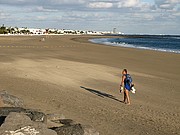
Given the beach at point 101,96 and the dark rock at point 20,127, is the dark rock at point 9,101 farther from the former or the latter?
the dark rock at point 20,127

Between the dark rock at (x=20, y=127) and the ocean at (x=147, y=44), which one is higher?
the dark rock at (x=20, y=127)

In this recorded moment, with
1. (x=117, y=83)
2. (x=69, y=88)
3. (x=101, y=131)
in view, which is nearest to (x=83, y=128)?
(x=101, y=131)

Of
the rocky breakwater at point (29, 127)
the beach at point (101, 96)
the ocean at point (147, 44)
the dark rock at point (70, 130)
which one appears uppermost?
the rocky breakwater at point (29, 127)

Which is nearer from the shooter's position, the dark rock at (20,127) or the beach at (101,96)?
the dark rock at (20,127)

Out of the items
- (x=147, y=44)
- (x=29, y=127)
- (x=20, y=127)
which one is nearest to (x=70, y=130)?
(x=29, y=127)

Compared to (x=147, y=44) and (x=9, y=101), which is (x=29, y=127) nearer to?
(x=9, y=101)

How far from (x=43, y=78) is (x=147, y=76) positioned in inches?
239

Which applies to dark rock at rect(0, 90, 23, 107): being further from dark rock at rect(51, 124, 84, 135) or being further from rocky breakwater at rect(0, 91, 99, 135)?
dark rock at rect(51, 124, 84, 135)

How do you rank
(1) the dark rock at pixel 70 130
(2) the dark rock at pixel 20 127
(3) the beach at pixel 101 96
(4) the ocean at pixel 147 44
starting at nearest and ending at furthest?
(2) the dark rock at pixel 20 127 < (1) the dark rock at pixel 70 130 < (3) the beach at pixel 101 96 < (4) the ocean at pixel 147 44

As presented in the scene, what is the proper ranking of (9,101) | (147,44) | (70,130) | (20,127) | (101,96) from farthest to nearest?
(147,44) → (101,96) → (9,101) → (70,130) → (20,127)

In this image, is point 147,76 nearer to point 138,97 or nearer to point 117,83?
point 117,83

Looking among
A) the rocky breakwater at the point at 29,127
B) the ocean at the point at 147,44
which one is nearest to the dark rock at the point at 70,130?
the rocky breakwater at the point at 29,127

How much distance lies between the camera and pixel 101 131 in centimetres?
855

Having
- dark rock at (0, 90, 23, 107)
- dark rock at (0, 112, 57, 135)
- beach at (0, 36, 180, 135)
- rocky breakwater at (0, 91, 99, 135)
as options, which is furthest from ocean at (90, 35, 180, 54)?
dark rock at (0, 112, 57, 135)
